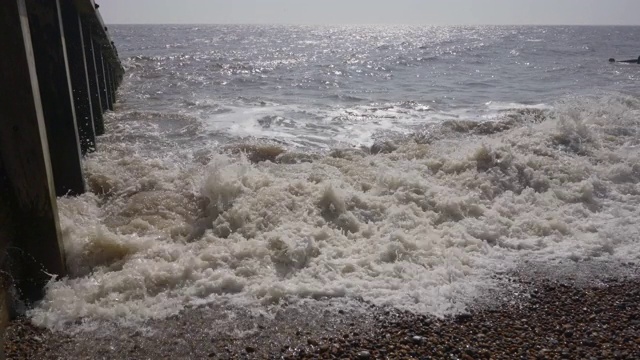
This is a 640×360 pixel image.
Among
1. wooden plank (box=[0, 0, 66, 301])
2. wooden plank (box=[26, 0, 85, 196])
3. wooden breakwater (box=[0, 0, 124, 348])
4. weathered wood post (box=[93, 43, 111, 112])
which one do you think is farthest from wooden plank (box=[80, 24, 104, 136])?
wooden plank (box=[0, 0, 66, 301])

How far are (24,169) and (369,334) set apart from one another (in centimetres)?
353

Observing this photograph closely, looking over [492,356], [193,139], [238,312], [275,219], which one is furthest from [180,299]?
[193,139]

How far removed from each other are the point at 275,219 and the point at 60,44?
3673 millimetres

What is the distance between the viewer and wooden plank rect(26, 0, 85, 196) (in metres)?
6.45

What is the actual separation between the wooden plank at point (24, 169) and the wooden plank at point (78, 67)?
4.70 metres

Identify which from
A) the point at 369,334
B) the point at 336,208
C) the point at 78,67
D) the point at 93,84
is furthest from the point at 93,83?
the point at 369,334

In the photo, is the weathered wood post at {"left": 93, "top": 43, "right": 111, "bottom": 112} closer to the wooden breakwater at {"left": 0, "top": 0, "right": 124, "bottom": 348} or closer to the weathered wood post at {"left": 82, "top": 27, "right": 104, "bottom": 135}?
the weathered wood post at {"left": 82, "top": 27, "right": 104, "bottom": 135}

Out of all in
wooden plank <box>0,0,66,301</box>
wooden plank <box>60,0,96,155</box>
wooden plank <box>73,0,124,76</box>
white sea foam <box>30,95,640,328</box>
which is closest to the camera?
wooden plank <box>0,0,66,301</box>

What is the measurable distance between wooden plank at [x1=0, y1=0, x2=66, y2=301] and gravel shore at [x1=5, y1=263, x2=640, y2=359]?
61 cm

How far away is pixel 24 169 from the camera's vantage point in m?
4.66

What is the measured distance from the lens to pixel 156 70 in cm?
2730

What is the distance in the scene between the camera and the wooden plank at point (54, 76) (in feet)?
21.2

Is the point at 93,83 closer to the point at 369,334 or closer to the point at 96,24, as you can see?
the point at 96,24

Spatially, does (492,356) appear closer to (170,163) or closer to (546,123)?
(170,163)
